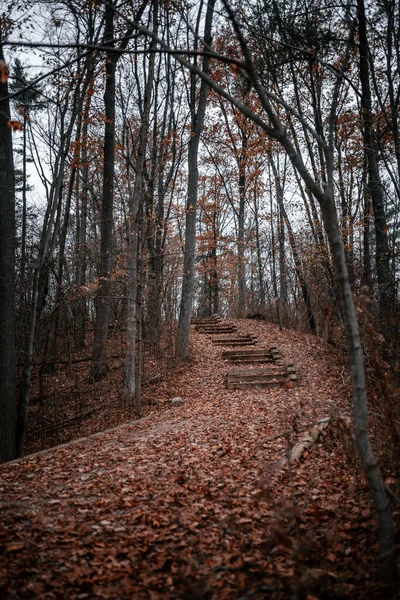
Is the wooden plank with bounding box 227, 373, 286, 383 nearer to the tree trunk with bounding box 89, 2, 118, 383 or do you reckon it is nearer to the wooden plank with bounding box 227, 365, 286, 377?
the wooden plank with bounding box 227, 365, 286, 377

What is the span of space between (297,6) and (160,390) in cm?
995

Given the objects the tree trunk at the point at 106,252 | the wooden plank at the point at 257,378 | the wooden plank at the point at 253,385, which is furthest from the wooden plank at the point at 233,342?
the tree trunk at the point at 106,252

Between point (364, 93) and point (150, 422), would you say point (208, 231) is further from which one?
point (150, 422)

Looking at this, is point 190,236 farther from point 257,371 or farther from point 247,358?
point 257,371

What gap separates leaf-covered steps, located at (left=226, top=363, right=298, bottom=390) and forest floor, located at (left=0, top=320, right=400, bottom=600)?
2.96 meters

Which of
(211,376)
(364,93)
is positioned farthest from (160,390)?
(364,93)

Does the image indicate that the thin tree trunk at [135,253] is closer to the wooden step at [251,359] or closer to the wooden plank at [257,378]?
the wooden plank at [257,378]

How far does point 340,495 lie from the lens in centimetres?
361

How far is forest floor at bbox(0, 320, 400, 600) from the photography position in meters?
2.48

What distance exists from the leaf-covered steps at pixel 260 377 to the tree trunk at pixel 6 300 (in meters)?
4.75

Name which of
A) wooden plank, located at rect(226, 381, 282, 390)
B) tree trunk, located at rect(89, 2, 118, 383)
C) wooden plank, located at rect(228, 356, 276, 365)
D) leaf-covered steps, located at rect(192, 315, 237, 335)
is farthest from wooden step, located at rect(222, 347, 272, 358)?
tree trunk, located at rect(89, 2, 118, 383)

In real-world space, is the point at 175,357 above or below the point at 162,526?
above

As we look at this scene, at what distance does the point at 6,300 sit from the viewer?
6363mm

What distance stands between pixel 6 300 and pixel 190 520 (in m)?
4.91
